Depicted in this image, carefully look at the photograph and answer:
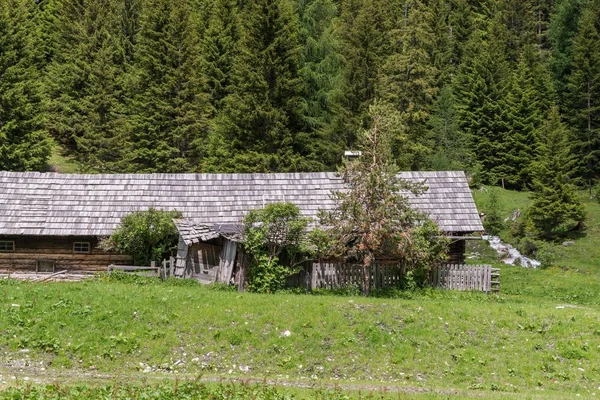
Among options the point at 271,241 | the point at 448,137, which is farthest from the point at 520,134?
the point at 271,241

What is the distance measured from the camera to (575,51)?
2264 inches

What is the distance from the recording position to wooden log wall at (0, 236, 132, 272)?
2891 cm

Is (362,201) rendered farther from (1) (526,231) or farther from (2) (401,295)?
(1) (526,231)

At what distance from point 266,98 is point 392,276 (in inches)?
893

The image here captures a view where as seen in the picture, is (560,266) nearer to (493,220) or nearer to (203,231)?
(493,220)

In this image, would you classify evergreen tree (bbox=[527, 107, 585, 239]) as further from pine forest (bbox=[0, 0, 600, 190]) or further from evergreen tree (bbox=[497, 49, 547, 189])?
evergreen tree (bbox=[497, 49, 547, 189])

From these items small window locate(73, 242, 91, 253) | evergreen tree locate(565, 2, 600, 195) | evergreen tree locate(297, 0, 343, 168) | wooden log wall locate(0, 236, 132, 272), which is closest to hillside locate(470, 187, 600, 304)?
evergreen tree locate(565, 2, 600, 195)

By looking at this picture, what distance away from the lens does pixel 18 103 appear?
A: 157 feet

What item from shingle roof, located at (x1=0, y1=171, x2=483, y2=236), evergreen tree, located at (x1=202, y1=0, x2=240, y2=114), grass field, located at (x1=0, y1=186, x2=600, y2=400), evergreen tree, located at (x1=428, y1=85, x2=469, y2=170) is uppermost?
evergreen tree, located at (x1=202, y1=0, x2=240, y2=114)

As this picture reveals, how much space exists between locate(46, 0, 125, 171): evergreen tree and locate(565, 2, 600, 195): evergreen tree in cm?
3892

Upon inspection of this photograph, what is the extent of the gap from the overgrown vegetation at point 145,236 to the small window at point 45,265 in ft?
10.2

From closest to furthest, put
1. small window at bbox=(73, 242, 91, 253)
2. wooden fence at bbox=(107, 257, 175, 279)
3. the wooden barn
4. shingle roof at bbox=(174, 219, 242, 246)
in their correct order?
shingle roof at bbox=(174, 219, 242, 246) → wooden fence at bbox=(107, 257, 175, 279) → the wooden barn → small window at bbox=(73, 242, 91, 253)

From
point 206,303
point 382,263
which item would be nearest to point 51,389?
point 206,303

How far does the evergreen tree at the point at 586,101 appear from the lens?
53875mm
